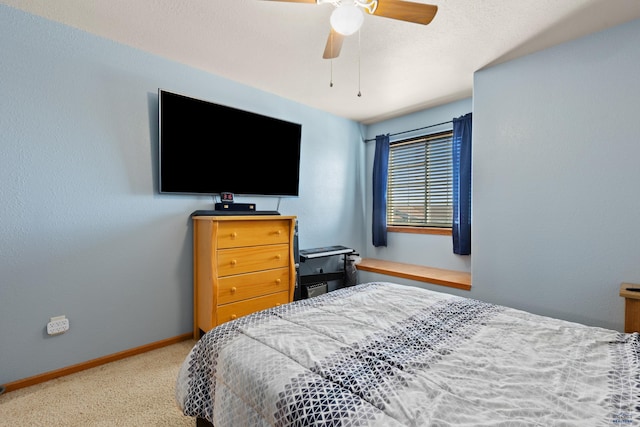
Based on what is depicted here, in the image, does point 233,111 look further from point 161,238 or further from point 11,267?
point 11,267

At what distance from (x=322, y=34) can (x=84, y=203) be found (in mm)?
2125

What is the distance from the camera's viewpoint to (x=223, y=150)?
8.73 ft

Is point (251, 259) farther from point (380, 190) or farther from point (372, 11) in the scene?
point (380, 190)

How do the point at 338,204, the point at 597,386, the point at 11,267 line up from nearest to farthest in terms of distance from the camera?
the point at 597,386 < the point at 11,267 < the point at 338,204

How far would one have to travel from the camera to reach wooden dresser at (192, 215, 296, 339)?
7.50 feet

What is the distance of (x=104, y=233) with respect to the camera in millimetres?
2164

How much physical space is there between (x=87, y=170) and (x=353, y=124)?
3141 mm

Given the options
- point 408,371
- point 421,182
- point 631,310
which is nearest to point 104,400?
point 408,371

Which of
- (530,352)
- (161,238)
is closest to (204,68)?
(161,238)

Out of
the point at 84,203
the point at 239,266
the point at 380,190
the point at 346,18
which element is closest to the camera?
the point at 346,18

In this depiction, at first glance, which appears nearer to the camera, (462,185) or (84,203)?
(84,203)

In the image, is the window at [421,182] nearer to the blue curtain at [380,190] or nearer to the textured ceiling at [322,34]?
the blue curtain at [380,190]

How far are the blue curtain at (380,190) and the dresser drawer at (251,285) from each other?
175cm

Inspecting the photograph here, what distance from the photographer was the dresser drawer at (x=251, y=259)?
2.32m
